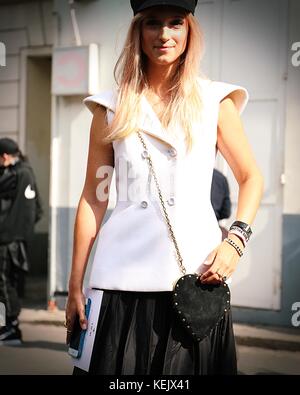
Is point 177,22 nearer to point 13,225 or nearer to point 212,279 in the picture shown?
point 212,279

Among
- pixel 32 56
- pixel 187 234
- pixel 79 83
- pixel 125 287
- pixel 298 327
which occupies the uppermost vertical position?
pixel 32 56

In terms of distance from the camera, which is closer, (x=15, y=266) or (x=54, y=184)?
(x=15, y=266)

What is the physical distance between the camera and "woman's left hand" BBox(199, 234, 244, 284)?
68.1 inches

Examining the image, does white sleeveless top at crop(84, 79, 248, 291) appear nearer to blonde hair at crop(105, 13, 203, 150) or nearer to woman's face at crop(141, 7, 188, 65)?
blonde hair at crop(105, 13, 203, 150)

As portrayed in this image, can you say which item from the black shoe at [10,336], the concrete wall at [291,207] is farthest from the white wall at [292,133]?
the black shoe at [10,336]

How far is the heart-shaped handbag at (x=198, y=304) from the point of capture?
5.68 ft

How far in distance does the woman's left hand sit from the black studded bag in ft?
0.09

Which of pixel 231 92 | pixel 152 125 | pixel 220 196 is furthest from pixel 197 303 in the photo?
pixel 220 196

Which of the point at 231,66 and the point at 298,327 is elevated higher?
the point at 231,66

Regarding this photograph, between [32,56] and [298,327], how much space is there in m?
4.23

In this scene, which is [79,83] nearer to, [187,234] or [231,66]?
[231,66]

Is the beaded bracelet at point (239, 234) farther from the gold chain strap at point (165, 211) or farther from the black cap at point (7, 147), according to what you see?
the black cap at point (7, 147)

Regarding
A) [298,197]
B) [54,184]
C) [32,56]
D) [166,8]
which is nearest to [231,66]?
[298,197]
